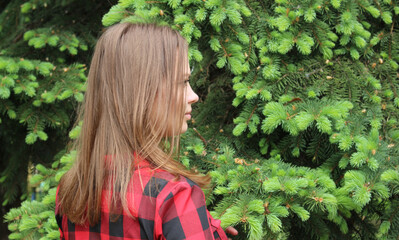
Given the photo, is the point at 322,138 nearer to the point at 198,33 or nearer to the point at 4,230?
the point at 198,33

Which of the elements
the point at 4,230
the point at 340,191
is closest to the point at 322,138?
the point at 340,191

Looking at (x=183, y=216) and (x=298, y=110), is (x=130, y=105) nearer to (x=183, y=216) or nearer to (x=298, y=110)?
(x=183, y=216)

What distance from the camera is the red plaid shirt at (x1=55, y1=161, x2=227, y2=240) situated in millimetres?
1047

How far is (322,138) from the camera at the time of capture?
1.97 meters

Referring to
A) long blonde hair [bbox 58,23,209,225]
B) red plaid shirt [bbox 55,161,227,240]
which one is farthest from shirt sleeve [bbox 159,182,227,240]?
long blonde hair [bbox 58,23,209,225]

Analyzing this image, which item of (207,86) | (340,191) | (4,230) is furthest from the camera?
(4,230)

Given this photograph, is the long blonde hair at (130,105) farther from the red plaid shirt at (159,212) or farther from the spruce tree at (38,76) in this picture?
the spruce tree at (38,76)

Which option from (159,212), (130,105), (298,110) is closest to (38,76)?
(130,105)

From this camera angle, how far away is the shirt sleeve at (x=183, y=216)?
1042 mm

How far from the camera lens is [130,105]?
1220 millimetres

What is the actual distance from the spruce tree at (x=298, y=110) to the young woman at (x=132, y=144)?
1.40 ft

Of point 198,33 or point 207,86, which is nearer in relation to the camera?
point 198,33

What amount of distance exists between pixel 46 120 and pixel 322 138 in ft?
6.71

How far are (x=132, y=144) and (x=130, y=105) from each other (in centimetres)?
13
